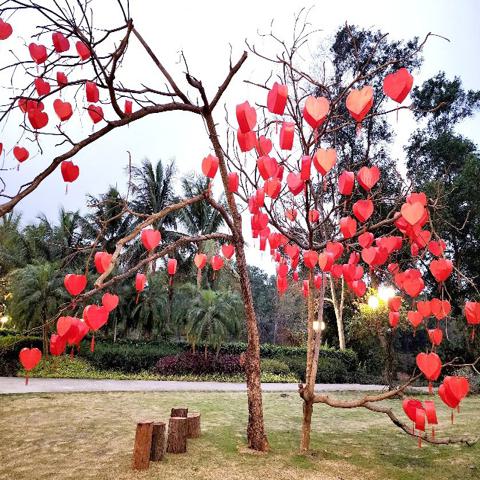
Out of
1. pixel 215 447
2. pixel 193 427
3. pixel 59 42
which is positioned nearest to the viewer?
pixel 59 42

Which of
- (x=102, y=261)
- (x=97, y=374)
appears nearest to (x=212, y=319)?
(x=97, y=374)

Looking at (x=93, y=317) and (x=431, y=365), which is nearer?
(x=93, y=317)

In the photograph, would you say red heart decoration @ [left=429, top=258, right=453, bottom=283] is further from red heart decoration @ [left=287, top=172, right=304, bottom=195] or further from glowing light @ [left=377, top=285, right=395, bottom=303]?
glowing light @ [left=377, top=285, right=395, bottom=303]

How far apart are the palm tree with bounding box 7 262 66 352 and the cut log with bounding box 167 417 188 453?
35.0ft

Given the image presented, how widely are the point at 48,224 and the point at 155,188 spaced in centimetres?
664

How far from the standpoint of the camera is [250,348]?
4871 mm

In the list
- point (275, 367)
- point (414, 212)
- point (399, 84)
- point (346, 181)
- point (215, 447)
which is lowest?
point (215, 447)

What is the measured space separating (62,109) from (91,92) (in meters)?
0.30

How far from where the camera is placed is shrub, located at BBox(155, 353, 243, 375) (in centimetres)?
1451

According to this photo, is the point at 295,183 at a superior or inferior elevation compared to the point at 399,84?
inferior

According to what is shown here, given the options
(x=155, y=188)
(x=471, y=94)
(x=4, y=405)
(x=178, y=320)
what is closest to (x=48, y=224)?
(x=155, y=188)

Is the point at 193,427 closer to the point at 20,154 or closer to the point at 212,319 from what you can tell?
the point at 20,154

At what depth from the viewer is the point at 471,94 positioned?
21.5m

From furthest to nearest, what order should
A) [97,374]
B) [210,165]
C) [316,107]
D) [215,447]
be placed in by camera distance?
[97,374], [215,447], [210,165], [316,107]
